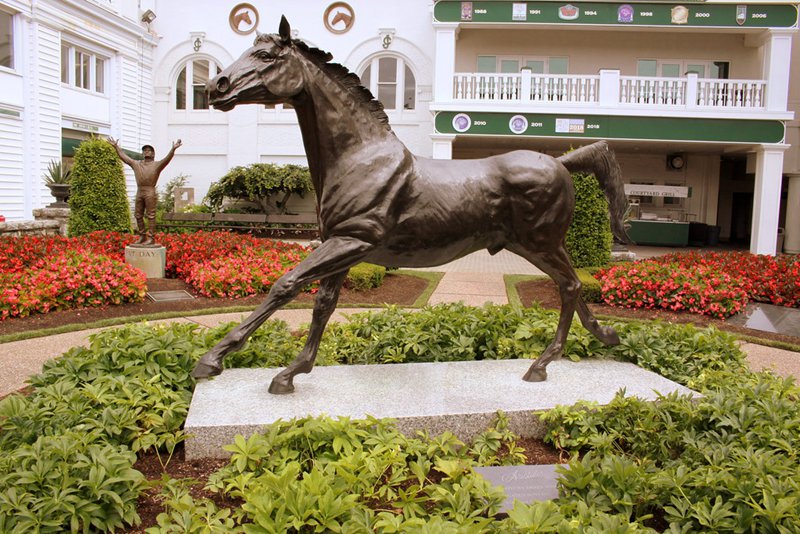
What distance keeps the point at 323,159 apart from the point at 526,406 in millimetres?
2094

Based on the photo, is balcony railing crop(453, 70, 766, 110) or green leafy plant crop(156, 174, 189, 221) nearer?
balcony railing crop(453, 70, 766, 110)

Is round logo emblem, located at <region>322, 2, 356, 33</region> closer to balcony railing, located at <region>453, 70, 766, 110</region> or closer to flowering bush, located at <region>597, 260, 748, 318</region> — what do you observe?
balcony railing, located at <region>453, 70, 766, 110</region>

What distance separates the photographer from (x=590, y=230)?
12.2 meters

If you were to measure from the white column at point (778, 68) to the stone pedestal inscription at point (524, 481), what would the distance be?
19.8 metres

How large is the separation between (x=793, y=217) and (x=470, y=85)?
1307cm

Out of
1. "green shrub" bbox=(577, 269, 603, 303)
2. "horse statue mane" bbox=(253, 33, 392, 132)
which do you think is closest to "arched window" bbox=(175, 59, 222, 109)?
"green shrub" bbox=(577, 269, 603, 303)

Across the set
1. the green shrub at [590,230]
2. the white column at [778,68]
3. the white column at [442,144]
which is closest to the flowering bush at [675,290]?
the green shrub at [590,230]

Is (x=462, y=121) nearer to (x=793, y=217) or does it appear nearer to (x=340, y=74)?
(x=793, y=217)

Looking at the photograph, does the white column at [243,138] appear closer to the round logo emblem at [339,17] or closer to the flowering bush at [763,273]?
the round logo emblem at [339,17]

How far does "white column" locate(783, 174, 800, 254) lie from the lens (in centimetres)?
2217

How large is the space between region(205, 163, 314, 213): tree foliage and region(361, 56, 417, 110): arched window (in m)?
4.38

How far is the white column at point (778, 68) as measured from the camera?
18.7 metres

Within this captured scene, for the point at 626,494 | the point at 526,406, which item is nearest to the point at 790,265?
the point at 526,406

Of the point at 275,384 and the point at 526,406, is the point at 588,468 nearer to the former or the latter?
the point at 526,406
